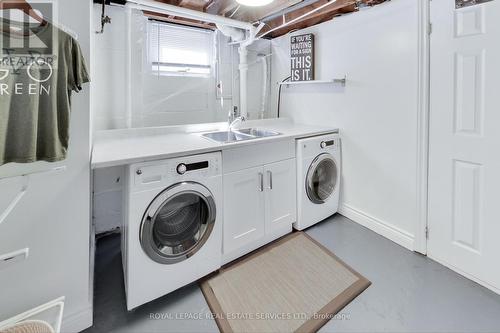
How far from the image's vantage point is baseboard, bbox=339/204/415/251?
2.12 metres

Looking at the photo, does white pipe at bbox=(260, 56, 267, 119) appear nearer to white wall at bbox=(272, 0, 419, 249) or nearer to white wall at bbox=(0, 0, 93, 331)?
white wall at bbox=(272, 0, 419, 249)

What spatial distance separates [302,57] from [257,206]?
1819mm

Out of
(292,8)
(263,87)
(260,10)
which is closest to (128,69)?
(260,10)

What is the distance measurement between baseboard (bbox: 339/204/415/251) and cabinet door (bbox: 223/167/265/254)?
1.06 metres

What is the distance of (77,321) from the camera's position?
1368 millimetres

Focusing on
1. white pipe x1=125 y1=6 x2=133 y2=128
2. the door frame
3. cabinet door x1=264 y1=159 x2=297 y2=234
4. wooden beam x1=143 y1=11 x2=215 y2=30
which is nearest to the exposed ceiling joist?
wooden beam x1=143 y1=11 x2=215 y2=30

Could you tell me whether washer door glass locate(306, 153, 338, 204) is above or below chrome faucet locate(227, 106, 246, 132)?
below

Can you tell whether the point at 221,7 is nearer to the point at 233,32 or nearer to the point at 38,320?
the point at 233,32

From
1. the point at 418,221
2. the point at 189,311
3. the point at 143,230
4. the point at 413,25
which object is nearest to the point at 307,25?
the point at 413,25

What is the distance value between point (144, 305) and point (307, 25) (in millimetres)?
3028

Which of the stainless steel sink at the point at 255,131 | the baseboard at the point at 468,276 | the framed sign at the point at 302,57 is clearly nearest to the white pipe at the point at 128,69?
the stainless steel sink at the point at 255,131

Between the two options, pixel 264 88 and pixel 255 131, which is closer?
pixel 255 131

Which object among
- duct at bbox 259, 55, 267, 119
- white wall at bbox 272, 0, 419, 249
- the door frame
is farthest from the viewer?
duct at bbox 259, 55, 267, 119

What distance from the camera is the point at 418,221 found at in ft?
6.63
